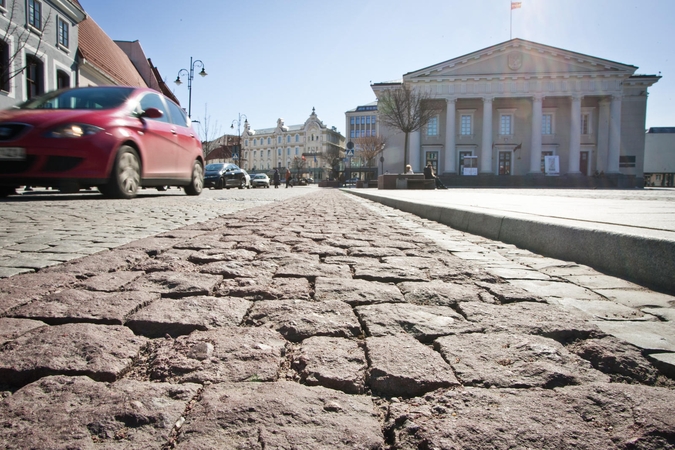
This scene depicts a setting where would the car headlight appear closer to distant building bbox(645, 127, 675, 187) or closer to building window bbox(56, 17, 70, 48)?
building window bbox(56, 17, 70, 48)

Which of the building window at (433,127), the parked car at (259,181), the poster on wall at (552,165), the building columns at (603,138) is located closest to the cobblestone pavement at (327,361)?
the parked car at (259,181)

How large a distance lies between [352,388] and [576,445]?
0.54 metres

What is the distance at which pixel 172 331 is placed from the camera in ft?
5.38

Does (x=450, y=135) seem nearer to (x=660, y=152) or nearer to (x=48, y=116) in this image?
(x=660, y=152)

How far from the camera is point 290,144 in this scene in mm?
121562

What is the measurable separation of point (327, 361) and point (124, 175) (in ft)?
25.5

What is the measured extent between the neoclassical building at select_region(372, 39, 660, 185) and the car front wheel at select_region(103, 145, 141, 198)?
111 feet

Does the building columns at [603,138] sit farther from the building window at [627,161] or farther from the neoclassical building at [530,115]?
the building window at [627,161]

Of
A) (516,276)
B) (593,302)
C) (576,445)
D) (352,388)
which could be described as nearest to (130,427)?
(352,388)

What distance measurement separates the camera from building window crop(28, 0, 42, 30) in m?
20.0

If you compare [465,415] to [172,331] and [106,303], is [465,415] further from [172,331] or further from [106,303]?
[106,303]

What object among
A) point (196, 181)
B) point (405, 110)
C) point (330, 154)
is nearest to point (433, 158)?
point (405, 110)

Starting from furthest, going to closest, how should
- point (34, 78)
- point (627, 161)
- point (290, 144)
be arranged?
point (290, 144), point (627, 161), point (34, 78)

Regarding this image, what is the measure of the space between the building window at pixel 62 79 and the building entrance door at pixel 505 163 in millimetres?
36093
